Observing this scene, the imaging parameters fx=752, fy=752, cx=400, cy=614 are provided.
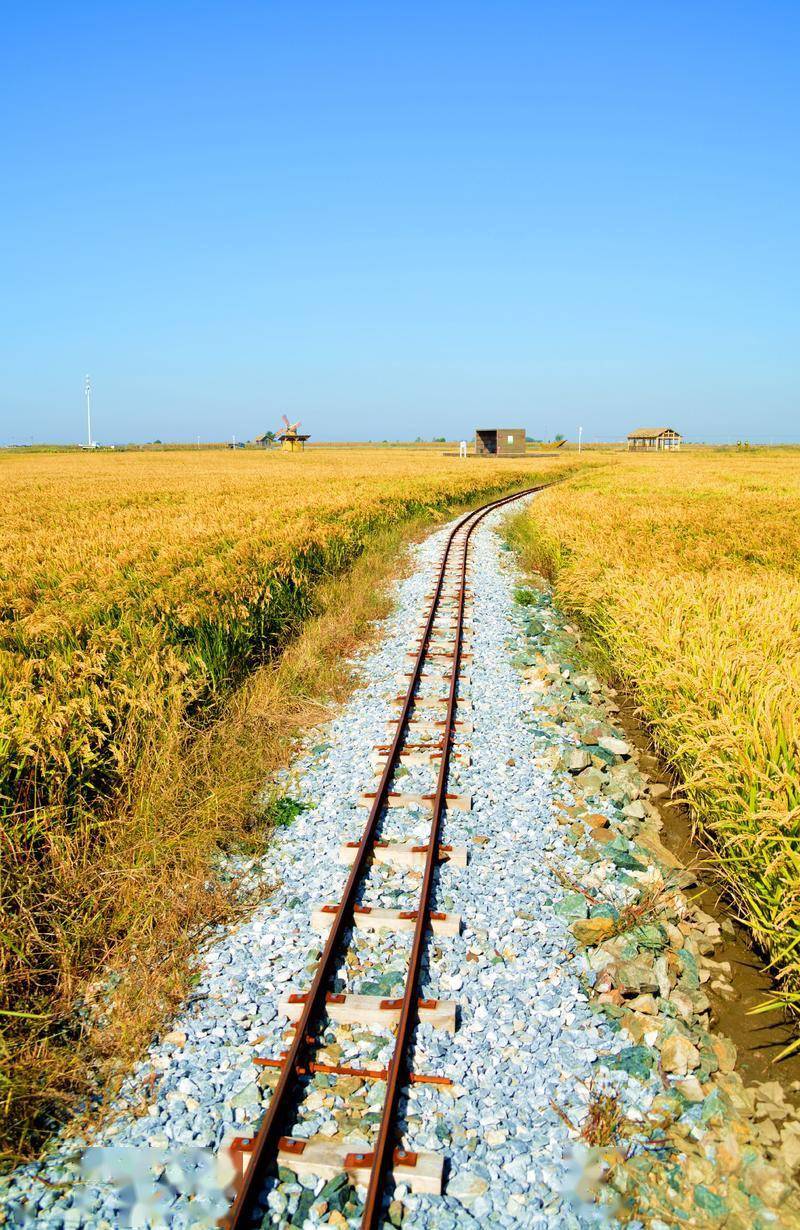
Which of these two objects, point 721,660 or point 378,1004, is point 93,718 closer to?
point 378,1004

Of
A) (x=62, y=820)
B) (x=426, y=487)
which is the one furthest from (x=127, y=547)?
(x=426, y=487)

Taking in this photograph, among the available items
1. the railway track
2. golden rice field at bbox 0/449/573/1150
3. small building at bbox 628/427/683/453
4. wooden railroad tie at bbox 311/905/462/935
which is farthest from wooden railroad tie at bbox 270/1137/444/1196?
small building at bbox 628/427/683/453

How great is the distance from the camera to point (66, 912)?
524cm

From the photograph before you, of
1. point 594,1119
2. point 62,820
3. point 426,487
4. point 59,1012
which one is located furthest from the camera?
point 426,487

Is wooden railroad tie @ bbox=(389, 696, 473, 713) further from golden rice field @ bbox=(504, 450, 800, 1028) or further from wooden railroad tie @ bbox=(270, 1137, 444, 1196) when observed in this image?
wooden railroad tie @ bbox=(270, 1137, 444, 1196)

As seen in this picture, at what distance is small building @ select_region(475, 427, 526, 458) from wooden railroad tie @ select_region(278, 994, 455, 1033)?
84669 millimetres

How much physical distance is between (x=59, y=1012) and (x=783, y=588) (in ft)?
31.8

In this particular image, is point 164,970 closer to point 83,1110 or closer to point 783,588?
point 83,1110

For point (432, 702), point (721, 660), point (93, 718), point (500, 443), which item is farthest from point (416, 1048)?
point (500, 443)

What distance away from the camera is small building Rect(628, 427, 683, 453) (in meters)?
123

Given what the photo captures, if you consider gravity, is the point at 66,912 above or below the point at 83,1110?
above

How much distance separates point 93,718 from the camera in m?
6.39

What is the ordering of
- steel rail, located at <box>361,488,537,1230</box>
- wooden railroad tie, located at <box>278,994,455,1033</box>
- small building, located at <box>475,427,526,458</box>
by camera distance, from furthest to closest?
small building, located at <box>475,427,526,458</box> < wooden railroad tie, located at <box>278,994,455,1033</box> < steel rail, located at <box>361,488,537,1230</box>

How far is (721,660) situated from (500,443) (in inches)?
3317
